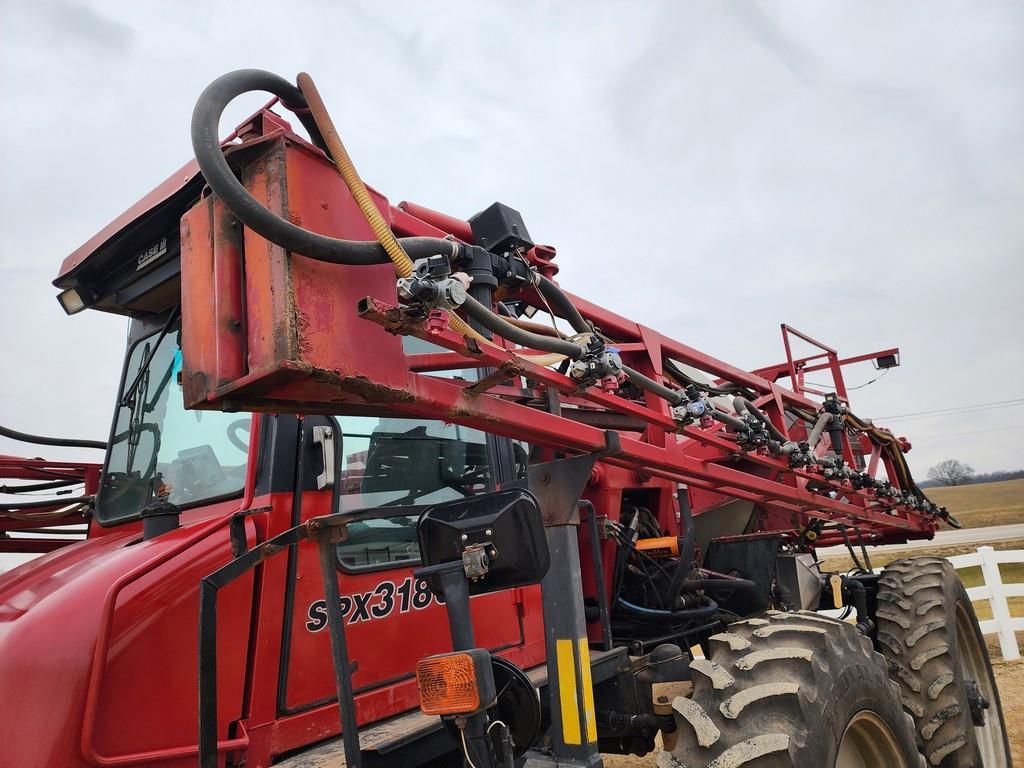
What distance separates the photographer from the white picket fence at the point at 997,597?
922 cm

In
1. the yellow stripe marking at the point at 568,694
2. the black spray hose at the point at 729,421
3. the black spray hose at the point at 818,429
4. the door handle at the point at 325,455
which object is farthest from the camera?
the black spray hose at the point at 818,429

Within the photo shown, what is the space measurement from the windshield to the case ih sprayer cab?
1 centimetres

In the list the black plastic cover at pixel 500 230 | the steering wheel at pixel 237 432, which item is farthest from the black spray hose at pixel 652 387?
the steering wheel at pixel 237 432

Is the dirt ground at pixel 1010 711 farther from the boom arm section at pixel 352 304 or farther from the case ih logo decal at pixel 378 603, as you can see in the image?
the boom arm section at pixel 352 304

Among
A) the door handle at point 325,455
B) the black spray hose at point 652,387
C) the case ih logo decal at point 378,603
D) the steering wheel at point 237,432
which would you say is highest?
the black spray hose at point 652,387

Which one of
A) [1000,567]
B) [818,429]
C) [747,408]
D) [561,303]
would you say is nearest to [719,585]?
[747,408]

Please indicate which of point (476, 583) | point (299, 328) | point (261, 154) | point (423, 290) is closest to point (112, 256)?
point (261, 154)

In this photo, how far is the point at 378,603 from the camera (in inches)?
103

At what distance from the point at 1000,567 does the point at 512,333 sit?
22686 mm

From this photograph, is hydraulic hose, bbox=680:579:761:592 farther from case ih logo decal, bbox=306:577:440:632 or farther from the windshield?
the windshield

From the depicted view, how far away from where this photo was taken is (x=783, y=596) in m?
4.86

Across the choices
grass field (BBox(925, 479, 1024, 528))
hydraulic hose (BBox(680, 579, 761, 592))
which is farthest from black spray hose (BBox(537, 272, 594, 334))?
grass field (BBox(925, 479, 1024, 528))

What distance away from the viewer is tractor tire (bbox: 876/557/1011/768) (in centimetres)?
455

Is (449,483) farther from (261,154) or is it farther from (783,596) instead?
(783,596)
